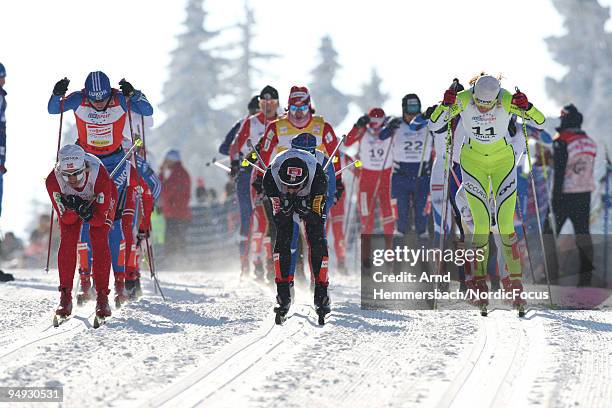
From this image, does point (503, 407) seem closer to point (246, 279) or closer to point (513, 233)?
point (513, 233)

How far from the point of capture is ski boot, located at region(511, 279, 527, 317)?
8.36 metres

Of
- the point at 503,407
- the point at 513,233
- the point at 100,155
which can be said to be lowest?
the point at 503,407

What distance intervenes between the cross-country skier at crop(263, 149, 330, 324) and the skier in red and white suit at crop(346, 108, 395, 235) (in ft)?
18.8

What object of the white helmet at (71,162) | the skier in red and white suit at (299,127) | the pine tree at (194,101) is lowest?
the white helmet at (71,162)

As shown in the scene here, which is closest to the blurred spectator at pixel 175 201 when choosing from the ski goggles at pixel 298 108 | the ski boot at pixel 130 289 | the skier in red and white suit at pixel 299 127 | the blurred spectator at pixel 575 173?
the blurred spectator at pixel 575 173

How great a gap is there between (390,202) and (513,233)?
5006 millimetres

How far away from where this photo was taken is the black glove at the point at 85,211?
307 inches

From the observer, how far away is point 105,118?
9.51m

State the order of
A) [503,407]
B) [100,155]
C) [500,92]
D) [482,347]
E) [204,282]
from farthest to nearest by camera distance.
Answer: [204,282] → [100,155] → [500,92] → [482,347] → [503,407]

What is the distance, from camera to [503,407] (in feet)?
16.4

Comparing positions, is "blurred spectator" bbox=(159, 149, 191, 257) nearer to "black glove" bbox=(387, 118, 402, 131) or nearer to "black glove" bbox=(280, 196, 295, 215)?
"black glove" bbox=(387, 118, 402, 131)

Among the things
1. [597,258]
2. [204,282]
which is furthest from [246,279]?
[597,258]

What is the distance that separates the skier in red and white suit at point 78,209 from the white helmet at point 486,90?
10.4ft

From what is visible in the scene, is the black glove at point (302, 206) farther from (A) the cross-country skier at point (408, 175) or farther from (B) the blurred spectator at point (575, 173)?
(B) the blurred spectator at point (575, 173)
